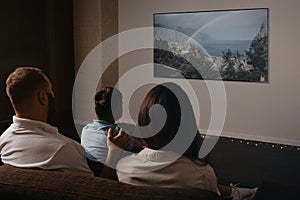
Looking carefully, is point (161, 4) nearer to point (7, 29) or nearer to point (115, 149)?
point (7, 29)

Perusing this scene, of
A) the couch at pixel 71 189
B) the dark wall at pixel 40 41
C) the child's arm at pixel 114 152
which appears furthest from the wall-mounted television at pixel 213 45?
the couch at pixel 71 189

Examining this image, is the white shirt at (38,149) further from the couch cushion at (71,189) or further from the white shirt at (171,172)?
the white shirt at (171,172)

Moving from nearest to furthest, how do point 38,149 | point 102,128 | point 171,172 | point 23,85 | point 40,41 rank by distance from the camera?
point 171,172 < point 38,149 < point 23,85 < point 102,128 < point 40,41

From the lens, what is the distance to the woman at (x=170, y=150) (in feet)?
5.29

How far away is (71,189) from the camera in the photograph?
1.40 m

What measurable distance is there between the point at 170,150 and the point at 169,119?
0.40 feet

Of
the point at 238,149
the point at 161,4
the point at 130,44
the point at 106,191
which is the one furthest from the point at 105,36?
the point at 106,191

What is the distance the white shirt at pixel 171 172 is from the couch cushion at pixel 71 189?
0.26 m

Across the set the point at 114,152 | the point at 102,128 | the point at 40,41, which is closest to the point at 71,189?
the point at 114,152

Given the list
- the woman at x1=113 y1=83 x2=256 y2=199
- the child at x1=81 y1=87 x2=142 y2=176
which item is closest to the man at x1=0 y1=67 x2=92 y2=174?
the woman at x1=113 y1=83 x2=256 y2=199

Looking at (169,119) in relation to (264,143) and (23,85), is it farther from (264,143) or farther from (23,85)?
(264,143)

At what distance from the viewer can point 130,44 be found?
18.9 feet

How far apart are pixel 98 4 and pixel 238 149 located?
2.66 meters

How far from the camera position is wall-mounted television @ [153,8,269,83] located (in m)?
4.75
